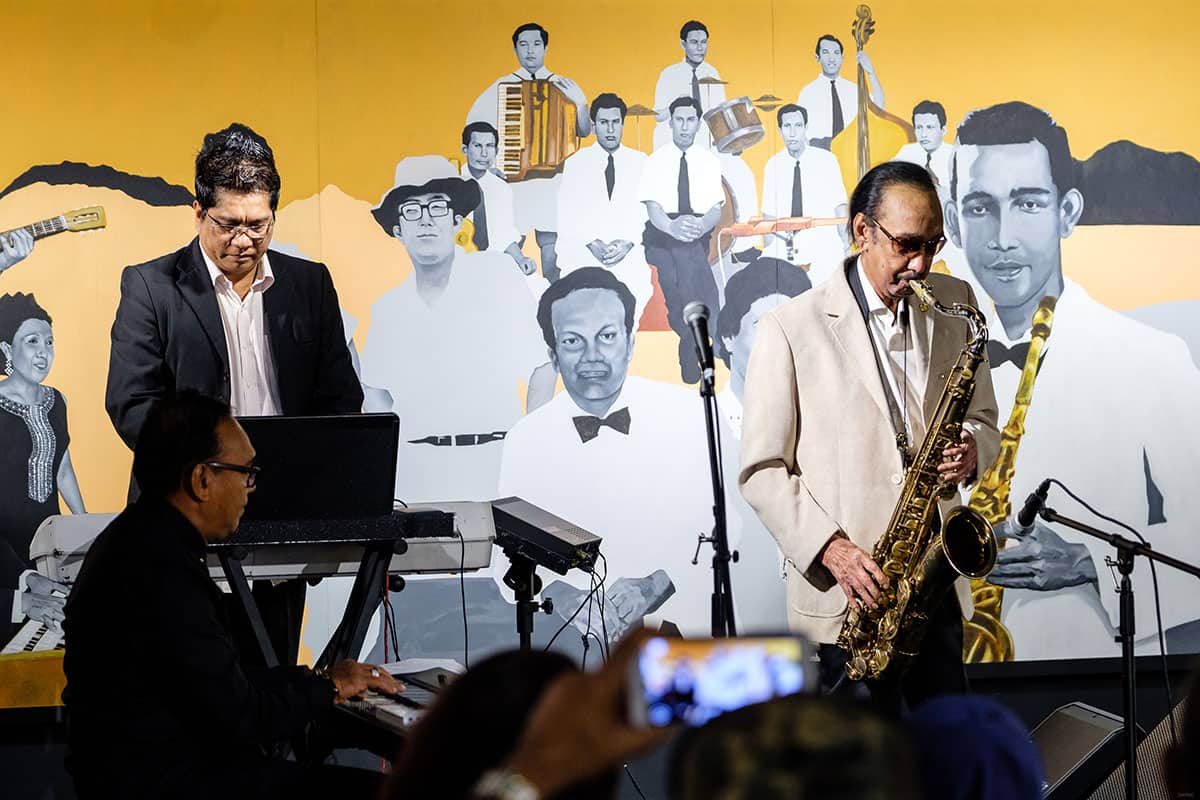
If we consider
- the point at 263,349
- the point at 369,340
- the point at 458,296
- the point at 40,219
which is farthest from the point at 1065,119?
the point at 40,219

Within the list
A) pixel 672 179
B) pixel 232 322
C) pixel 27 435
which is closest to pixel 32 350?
pixel 27 435

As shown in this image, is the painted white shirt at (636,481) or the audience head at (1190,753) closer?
the audience head at (1190,753)

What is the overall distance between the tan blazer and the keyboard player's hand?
3.62 ft

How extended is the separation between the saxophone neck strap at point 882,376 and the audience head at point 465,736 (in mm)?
2253

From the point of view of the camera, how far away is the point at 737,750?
1.15 m

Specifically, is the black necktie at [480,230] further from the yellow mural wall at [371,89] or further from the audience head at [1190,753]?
the audience head at [1190,753]

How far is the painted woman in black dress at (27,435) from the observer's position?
488 centimetres

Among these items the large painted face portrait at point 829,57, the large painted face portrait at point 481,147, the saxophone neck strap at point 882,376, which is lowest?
the saxophone neck strap at point 882,376

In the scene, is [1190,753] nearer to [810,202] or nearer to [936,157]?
[810,202]

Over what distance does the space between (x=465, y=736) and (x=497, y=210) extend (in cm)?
390

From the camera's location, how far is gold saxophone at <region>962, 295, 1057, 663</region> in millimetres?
5191

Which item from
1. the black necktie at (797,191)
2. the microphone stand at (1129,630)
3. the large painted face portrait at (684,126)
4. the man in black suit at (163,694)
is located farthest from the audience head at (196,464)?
the black necktie at (797,191)

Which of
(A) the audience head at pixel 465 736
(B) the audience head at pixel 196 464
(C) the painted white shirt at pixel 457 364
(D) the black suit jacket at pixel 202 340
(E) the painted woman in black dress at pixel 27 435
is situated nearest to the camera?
(A) the audience head at pixel 465 736

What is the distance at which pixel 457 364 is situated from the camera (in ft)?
16.7
